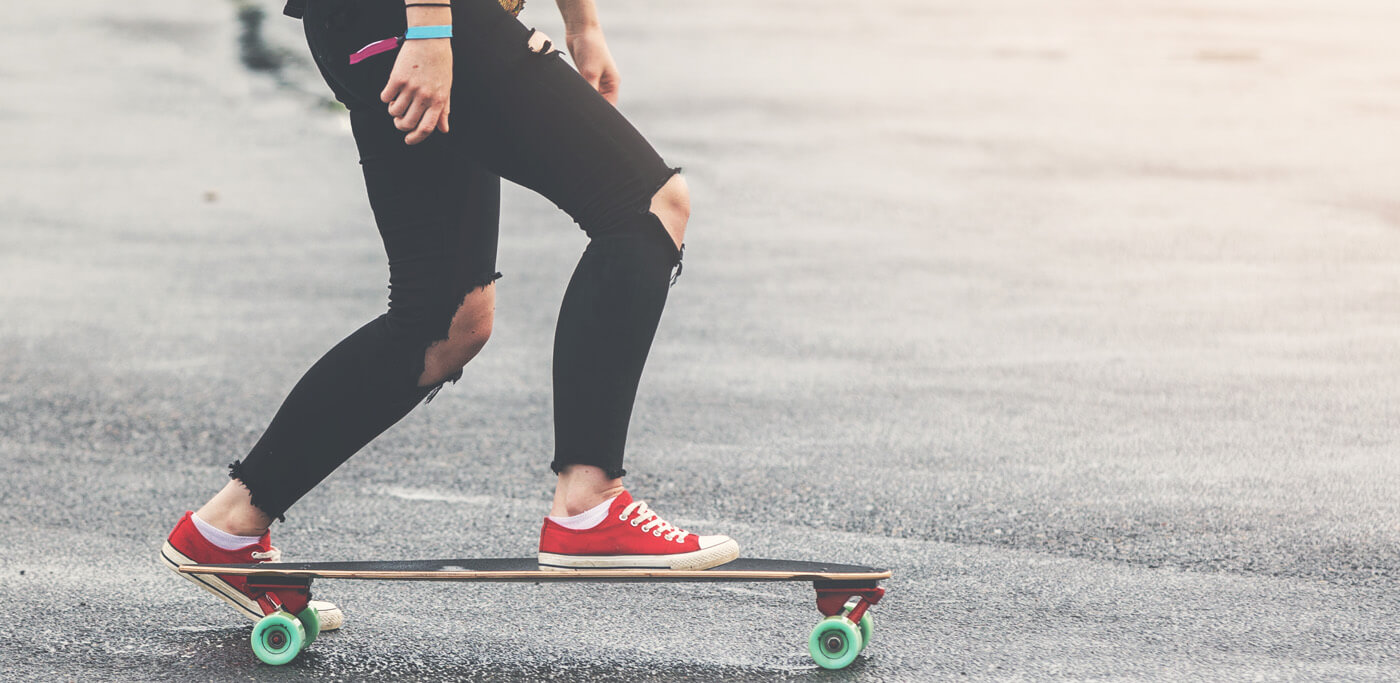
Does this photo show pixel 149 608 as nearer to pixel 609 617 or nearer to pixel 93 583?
pixel 93 583

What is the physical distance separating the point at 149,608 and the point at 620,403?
1.28 metres

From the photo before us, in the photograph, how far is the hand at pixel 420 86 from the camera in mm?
2613

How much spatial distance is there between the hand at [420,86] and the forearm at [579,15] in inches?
19.3

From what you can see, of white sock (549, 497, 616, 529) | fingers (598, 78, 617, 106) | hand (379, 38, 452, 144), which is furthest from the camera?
fingers (598, 78, 617, 106)

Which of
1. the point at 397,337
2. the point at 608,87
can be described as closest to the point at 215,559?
the point at 397,337

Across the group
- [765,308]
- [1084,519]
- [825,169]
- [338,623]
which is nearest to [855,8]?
[825,169]

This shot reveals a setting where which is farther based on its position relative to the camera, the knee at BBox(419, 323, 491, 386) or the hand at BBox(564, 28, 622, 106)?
the hand at BBox(564, 28, 622, 106)

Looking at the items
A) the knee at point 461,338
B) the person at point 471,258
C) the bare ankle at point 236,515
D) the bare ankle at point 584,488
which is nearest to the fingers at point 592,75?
the person at point 471,258

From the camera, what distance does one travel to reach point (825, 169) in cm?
1094

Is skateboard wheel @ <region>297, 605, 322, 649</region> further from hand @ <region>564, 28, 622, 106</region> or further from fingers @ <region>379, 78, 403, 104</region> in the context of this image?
hand @ <region>564, 28, 622, 106</region>

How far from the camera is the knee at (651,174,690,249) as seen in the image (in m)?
2.77

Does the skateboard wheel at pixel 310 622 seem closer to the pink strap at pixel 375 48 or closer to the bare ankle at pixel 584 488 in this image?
the bare ankle at pixel 584 488

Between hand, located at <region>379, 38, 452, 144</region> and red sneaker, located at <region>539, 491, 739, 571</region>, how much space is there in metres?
0.76

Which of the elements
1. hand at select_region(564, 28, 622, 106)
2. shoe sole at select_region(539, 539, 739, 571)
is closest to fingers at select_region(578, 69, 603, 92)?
hand at select_region(564, 28, 622, 106)
